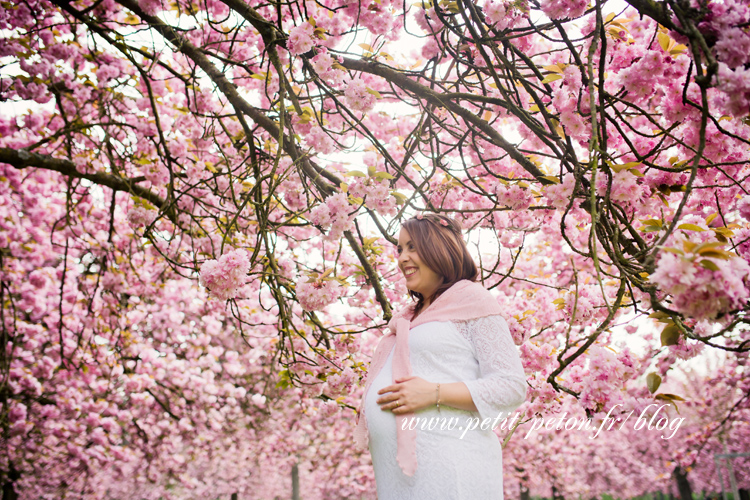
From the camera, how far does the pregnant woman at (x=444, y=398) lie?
4.38 feet

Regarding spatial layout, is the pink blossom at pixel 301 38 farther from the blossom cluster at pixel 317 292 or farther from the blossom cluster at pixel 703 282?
the blossom cluster at pixel 703 282

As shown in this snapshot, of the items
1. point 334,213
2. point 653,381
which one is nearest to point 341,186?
point 334,213

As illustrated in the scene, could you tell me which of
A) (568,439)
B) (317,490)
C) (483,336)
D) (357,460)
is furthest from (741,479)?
(483,336)

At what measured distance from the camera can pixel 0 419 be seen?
154 inches

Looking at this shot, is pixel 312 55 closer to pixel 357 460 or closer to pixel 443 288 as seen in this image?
pixel 443 288

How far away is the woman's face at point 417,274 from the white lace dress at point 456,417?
0.80 ft

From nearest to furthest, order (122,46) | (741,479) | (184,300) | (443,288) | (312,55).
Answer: (443,288)
(312,55)
(122,46)
(184,300)
(741,479)

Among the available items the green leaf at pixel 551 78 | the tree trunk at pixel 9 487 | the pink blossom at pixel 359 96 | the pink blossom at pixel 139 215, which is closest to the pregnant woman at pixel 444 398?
the green leaf at pixel 551 78

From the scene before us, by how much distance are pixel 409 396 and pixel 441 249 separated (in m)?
0.63

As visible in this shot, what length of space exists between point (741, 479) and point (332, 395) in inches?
701

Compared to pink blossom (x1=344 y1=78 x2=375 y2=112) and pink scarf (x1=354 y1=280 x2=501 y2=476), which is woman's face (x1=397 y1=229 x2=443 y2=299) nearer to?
pink scarf (x1=354 y1=280 x2=501 y2=476)

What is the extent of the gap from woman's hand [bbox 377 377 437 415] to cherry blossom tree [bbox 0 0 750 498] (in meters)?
0.40

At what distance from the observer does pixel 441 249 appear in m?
1.81

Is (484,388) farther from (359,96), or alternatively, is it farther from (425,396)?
(359,96)
